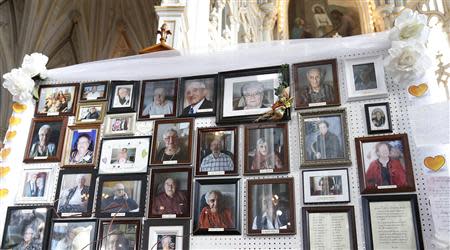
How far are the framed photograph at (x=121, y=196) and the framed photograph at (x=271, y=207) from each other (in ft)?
2.36

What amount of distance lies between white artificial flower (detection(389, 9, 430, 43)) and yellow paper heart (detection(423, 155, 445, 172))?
2.24 feet

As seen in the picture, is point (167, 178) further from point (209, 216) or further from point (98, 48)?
point (98, 48)

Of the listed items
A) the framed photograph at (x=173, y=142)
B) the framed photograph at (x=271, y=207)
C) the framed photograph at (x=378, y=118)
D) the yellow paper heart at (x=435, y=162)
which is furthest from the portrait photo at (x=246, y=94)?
the yellow paper heart at (x=435, y=162)

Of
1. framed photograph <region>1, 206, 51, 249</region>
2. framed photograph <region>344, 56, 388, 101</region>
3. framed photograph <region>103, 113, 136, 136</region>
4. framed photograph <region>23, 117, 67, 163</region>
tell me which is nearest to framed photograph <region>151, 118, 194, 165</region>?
framed photograph <region>103, 113, 136, 136</region>

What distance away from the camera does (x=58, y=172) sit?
10.1ft

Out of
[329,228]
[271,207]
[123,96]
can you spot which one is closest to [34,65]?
[123,96]

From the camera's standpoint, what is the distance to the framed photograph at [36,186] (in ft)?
9.95

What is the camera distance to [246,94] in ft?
9.67

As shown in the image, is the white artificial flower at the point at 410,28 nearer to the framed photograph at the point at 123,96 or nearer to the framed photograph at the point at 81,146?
the framed photograph at the point at 123,96

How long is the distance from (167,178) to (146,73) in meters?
0.84

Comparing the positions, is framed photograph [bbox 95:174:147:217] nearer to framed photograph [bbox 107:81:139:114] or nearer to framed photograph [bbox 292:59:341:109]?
framed photograph [bbox 107:81:139:114]

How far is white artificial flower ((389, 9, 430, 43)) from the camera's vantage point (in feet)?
8.30

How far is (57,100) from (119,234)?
1.20 m

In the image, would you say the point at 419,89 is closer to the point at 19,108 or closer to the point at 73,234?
the point at 73,234
